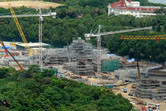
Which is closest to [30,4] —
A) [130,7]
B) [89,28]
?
[130,7]

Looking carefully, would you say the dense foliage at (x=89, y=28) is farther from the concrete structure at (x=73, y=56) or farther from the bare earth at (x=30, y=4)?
the bare earth at (x=30, y=4)

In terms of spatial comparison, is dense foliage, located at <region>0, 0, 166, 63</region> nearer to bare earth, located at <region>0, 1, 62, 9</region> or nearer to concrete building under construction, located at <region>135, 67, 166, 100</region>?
bare earth, located at <region>0, 1, 62, 9</region>

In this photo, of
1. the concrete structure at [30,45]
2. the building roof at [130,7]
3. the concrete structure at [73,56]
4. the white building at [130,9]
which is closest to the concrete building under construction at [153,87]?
the concrete structure at [73,56]

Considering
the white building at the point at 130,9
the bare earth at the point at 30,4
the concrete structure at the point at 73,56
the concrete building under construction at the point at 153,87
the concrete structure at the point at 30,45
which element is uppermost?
the bare earth at the point at 30,4

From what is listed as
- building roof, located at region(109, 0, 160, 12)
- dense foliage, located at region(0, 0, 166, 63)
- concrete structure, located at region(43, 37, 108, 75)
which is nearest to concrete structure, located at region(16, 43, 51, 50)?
Result: dense foliage, located at region(0, 0, 166, 63)

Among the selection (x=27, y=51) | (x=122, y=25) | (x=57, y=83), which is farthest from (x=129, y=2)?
(x=57, y=83)

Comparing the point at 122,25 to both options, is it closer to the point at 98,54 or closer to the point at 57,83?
the point at 98,54
